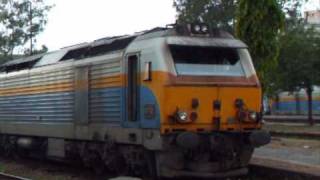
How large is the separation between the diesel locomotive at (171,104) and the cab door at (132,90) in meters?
0.02

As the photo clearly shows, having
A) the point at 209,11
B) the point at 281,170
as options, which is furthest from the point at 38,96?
the point at 209,11

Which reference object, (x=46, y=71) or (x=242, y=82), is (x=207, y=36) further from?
(x=46, y=71)

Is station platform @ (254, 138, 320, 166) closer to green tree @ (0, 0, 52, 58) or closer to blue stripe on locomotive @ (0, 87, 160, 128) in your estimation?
blue stripe on locomotive @ (0, 87, 160, 128)

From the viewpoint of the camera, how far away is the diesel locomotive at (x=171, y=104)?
1345cm

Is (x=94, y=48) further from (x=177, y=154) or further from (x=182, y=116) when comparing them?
(x=177, y=154)

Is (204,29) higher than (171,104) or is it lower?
higher

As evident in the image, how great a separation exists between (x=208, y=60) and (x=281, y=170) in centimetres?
274

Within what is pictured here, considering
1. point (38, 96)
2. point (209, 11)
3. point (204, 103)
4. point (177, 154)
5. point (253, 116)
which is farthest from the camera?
point (209, 11)

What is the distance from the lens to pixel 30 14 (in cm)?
4156

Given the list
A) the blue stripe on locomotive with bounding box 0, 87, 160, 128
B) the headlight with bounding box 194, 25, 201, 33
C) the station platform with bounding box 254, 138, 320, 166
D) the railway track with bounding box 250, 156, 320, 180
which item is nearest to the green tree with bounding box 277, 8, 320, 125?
the station platform with bounding box 254, 138, 320, 166

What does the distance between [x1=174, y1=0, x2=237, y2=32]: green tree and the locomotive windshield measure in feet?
116

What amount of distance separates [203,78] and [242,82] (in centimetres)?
88

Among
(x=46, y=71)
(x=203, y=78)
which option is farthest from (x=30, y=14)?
(x=203, y=78)

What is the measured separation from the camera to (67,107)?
688 inches
